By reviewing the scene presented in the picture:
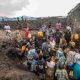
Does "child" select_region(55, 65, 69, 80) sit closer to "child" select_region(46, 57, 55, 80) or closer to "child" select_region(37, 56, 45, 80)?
"child" select_region(46, 57, 55, 80)

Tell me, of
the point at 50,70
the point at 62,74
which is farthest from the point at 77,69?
the point at 50,70

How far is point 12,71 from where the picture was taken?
1936 cm

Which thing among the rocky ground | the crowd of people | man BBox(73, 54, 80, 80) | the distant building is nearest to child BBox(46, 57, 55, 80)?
the crowd of people

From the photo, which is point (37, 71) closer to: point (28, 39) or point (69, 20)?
point (28, 39)

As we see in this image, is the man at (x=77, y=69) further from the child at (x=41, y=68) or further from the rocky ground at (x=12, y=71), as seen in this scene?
the rocky ground at (x=12, y=71)

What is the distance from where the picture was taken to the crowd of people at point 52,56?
17484mm

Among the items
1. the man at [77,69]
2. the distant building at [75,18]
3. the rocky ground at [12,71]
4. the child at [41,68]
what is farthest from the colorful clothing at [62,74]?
the distant building at [75,18]

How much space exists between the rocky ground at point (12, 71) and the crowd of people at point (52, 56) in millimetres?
412

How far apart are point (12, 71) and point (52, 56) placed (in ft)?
8.08

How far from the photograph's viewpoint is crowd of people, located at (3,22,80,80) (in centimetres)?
1748

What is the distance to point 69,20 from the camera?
31.8m

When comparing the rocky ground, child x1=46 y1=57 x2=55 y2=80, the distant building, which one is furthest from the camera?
the distant building

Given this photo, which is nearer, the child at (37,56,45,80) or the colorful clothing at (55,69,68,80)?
the colorful clothing at (55,69,68,80)

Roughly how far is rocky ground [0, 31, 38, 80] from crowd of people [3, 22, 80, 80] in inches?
16.2
